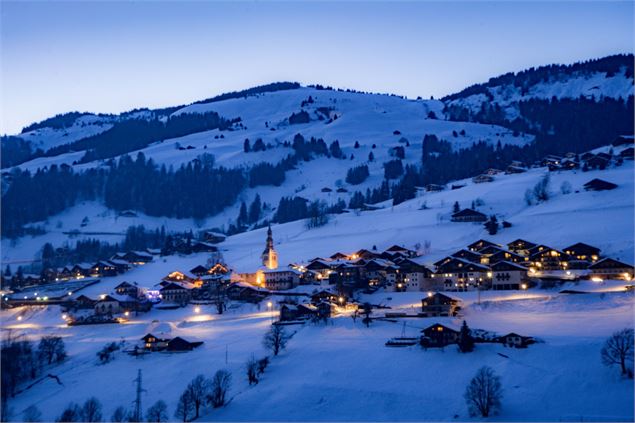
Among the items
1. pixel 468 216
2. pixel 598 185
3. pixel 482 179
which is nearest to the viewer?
pixel 598 185

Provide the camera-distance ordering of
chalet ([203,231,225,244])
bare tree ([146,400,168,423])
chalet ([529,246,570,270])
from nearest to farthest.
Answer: bare tree ([146,400,168,423]) < chalet ([529,246,570,270]) < chalet ([203,231,225,244])

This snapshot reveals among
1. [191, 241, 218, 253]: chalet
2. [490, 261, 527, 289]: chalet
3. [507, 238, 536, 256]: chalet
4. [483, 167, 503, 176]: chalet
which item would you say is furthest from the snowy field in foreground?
[483, 167, 503, 176]: chalet

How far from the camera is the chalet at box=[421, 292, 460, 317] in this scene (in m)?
49.5

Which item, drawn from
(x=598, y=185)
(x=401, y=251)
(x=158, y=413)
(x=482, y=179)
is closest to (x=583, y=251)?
(x=401, y=251)

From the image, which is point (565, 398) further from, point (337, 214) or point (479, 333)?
point (337, 214)

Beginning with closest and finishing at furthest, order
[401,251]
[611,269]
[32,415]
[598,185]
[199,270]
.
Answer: [32,415], [611,269], [401,251], [199,270], [598,185]

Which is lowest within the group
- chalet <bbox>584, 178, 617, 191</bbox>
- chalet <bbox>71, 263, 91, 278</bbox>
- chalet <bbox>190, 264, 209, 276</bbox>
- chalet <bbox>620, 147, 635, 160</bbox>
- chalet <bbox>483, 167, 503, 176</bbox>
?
chalet <bbox>71, 263, 91, 278</bbox>

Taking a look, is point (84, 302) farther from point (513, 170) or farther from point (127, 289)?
point (513, 170)

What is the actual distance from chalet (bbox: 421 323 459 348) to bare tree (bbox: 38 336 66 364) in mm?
25762

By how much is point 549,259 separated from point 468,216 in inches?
792

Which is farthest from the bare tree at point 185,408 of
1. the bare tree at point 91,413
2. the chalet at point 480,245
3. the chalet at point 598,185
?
the chalet at point 598,185

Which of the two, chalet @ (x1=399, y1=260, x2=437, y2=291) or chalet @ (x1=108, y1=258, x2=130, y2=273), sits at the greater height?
chalet @ (x1=399, y1=260, x2=437, y2=291)

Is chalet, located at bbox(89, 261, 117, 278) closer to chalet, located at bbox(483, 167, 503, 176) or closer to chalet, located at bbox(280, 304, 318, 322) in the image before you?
chalet, located at bbox(280, 304, 318, 322)

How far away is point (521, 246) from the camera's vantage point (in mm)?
67000
